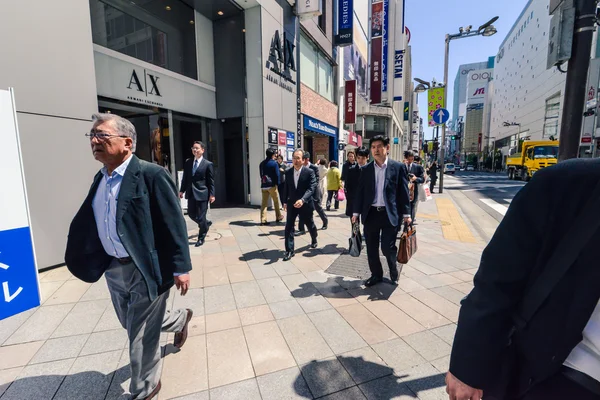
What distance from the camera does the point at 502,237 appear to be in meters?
1.03

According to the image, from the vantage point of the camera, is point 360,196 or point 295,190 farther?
point 295,190

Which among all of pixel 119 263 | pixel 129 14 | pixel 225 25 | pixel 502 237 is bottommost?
pixel 119 263

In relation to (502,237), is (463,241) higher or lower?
lower

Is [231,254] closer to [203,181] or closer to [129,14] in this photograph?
[203,181]

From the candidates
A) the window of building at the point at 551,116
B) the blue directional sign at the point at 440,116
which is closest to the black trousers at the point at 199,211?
the blue directional sign at the point at 440,116

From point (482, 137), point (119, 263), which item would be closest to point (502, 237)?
point (119, 263)

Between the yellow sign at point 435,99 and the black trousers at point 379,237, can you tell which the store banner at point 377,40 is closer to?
the yellow sign at point 435,99

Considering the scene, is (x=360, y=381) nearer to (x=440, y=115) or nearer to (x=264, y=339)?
(x=264, y=339)

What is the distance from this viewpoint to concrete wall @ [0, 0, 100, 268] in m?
3.88

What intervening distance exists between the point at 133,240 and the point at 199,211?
4.08 m

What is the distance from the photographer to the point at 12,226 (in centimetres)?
310

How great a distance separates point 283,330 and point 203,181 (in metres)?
3.65

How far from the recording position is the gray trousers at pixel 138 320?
1933 mm

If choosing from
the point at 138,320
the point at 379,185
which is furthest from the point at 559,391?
the point at 379,185
